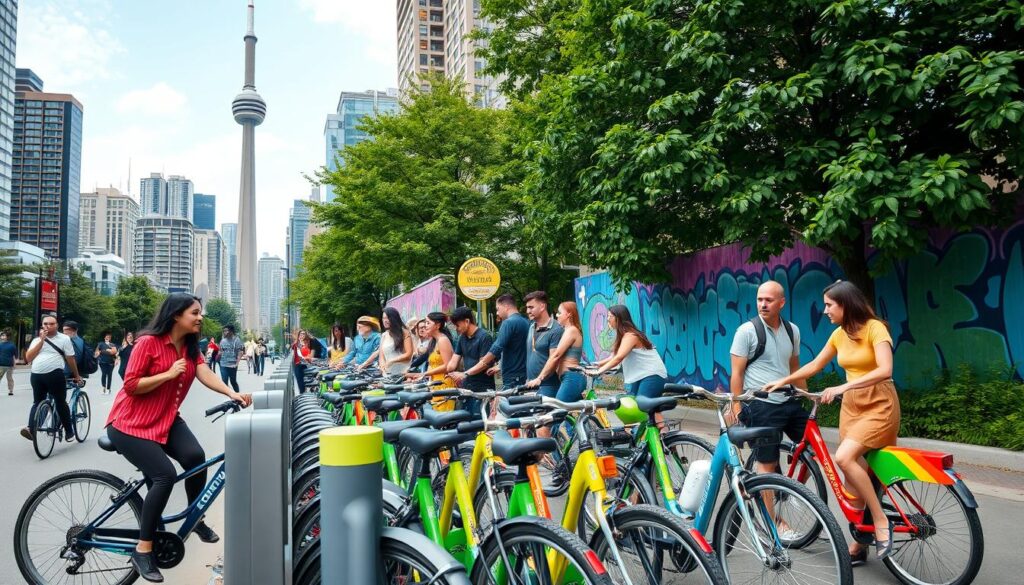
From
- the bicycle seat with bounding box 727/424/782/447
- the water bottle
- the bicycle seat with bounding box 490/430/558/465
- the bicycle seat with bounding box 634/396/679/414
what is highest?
the bicycle seat with bounding box 634/396/679/414

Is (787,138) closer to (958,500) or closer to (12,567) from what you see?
(958,500)

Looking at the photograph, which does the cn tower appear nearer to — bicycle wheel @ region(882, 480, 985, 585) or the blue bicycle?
the blue bicycle

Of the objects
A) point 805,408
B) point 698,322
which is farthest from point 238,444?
point 698,322

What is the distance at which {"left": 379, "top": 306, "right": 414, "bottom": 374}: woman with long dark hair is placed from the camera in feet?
29.6

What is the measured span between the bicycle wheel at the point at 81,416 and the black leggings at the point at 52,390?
2.19ft

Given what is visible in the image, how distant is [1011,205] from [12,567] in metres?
10.4

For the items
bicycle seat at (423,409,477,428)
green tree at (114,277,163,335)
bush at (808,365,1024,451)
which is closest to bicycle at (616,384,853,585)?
bicycle seat at (423,409,477,428)

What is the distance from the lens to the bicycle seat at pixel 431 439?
3.13m

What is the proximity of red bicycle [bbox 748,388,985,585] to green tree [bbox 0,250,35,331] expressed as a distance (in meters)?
63.3

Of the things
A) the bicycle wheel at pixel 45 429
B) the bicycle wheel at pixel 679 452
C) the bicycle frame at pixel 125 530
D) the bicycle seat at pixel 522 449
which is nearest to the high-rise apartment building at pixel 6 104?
the bicycle wheel at pixel 45 429

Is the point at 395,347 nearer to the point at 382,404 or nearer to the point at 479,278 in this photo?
the point at 382,404

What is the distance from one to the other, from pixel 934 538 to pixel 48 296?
58.1 meters

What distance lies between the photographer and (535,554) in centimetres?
270

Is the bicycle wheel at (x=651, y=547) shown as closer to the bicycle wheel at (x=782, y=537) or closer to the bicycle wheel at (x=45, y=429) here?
the bicycle wheel at (x=782, y=537)
